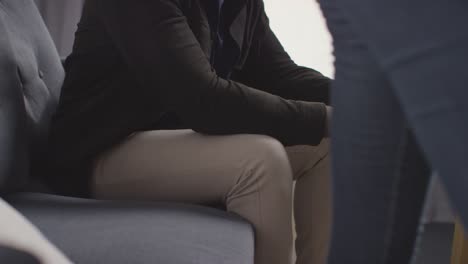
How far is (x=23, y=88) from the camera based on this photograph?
1.06 metres

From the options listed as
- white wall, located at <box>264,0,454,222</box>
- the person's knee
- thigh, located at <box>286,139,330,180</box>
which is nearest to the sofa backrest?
the person's knee

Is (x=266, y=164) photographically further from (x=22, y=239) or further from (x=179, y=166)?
(x=22, y=239)

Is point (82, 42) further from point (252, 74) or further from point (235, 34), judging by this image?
point (252, 74)

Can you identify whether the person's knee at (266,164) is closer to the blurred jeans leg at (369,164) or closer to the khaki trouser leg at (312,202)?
the khaki trouser leg at (312,202)

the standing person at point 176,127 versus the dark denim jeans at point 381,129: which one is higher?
the dark denim jeans at point 381,129

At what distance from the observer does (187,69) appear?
→ 1003 mm

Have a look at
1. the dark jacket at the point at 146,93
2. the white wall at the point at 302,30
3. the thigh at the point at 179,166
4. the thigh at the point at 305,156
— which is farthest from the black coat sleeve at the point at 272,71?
the white wall at the point at 302,30

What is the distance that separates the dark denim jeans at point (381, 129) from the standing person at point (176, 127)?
15.4 inches

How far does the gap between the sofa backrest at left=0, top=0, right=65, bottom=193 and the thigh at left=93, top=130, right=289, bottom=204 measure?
0.44ft

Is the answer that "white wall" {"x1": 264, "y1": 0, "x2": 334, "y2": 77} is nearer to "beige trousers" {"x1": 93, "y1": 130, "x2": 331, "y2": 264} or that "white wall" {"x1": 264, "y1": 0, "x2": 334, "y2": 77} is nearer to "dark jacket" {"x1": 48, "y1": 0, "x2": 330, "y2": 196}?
"dark jacket" {"x1": 48, "y1": 0, "x2": 330, "y2": 196}

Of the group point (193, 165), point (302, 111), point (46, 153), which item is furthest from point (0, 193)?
point (302, 111)

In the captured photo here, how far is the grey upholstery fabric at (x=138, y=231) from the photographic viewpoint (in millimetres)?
753

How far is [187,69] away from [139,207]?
0.80 feet

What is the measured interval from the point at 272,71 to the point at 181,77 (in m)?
0.50
